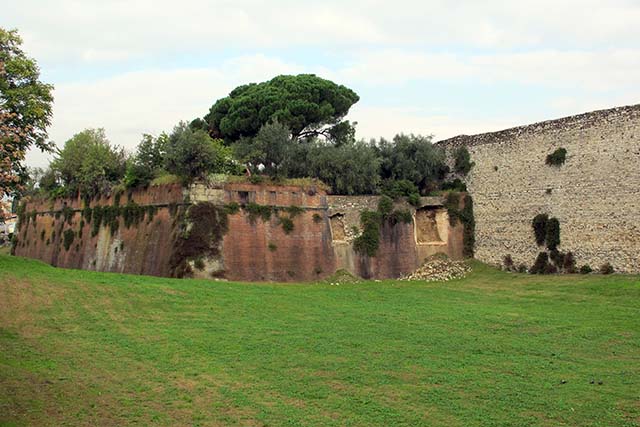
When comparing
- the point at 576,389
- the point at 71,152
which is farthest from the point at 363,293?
the point at 71,152

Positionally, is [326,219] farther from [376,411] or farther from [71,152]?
[376,411]

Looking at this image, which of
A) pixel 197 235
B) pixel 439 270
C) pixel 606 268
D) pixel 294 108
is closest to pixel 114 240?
pixel 197 235

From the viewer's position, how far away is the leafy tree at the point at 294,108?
37656 millimetres

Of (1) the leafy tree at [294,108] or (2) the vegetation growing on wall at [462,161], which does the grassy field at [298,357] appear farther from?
(1) the leafy tree at [294,108]

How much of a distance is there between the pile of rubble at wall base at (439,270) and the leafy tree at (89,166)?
45.6ft

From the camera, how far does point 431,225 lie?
32.5 meters

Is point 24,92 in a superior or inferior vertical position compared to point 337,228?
superior

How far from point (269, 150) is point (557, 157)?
11887mm

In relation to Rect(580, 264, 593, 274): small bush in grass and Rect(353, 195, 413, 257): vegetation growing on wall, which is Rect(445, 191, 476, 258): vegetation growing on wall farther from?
Rect(580, 264, 593, 274): small bush in grass

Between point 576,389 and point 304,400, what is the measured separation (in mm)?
4468

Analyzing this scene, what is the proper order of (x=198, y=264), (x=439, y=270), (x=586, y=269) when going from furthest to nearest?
(x=439, y=270) < (x=586, y=269) < (x=198, y=264)

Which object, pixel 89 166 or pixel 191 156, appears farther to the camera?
pixel 89 166

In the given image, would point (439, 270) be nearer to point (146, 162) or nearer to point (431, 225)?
point (431, 225)

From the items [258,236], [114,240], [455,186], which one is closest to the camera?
[258,236]
